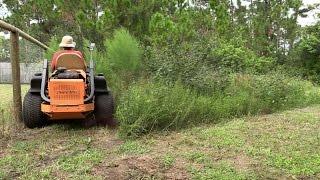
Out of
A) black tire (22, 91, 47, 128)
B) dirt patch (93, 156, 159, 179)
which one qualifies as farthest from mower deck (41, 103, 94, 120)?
dirt patch (93, 156, 159, 179)

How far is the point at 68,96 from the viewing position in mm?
6230

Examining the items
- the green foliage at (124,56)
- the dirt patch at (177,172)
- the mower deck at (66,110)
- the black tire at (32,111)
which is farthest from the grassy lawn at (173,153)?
the green foliage at (124,56)

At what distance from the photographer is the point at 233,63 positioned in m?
10.7

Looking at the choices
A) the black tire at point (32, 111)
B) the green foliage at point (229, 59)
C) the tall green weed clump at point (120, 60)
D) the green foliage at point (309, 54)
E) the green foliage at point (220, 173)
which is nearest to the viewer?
the green foliage at point (220, 173)

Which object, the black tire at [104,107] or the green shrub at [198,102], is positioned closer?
the green shrub at [198,102]

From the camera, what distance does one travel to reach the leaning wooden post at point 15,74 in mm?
6938

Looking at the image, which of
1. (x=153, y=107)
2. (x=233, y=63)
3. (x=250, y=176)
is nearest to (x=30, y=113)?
(x=153, y=107)

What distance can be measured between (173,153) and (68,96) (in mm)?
1896

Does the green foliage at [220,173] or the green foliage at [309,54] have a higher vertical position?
the green foliage at [309,54]

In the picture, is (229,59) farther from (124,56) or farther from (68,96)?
(68,96)

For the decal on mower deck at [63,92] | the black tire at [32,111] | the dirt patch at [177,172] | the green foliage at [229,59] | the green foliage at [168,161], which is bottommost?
the dirt patch at [177,172]

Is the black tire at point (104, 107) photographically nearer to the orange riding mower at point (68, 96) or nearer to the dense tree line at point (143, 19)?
the orange riding mower at point (68, 96)

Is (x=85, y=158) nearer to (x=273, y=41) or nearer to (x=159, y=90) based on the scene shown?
(x=159, y=90)

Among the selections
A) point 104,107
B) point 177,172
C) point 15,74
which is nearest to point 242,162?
point 177,172
